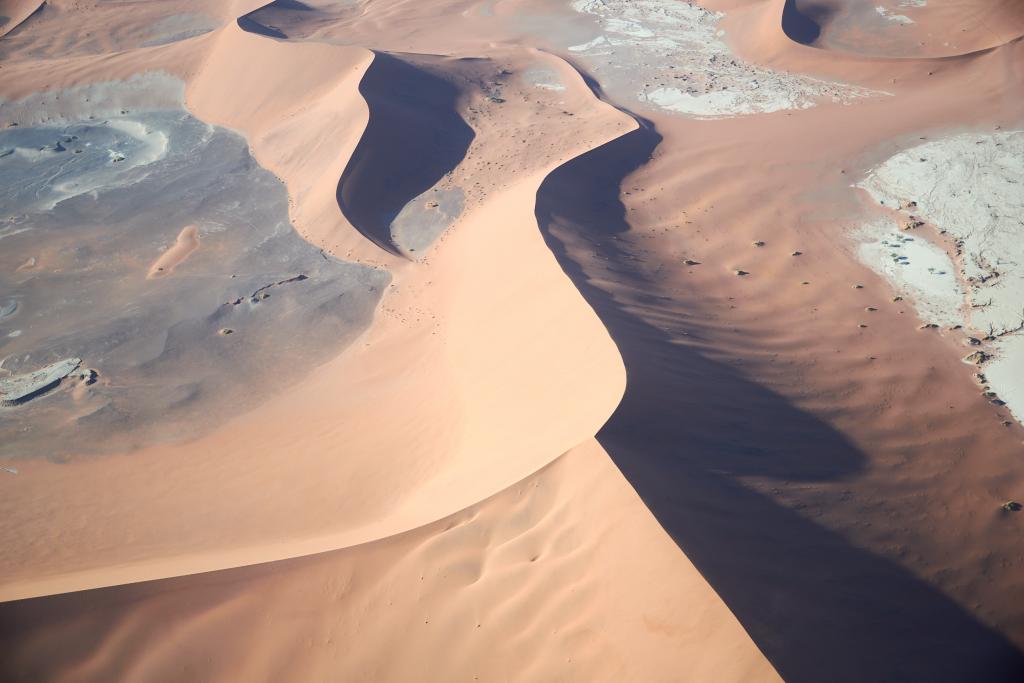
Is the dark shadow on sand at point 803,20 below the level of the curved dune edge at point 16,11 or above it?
above

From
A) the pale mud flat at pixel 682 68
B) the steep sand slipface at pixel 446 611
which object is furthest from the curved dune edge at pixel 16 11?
the steep sand slipface at pixel 446 611

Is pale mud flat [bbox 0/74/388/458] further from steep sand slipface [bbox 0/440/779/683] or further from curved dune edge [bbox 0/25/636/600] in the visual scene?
steep sand slipface [bbox 0/440/779/683]

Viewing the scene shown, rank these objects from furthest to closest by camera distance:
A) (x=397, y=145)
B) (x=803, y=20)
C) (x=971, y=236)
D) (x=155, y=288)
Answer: (x=803, y=20) < (x=397, y=145) < (x=155, y=288) < (x=971, y=236)

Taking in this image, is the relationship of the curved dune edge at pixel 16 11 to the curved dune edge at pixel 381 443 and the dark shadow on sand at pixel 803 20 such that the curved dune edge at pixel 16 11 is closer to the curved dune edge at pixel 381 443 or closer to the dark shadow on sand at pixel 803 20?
the curved dune edge at pixel 381 443

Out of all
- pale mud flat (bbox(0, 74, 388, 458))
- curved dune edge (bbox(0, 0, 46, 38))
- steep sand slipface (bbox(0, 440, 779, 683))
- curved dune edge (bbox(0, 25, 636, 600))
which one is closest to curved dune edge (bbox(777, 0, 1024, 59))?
curved dune edge (bbox(0, 25, 636, 600))

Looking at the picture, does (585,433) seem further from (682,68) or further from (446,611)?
(682,68)

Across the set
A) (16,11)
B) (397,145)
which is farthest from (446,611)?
(16,11)
